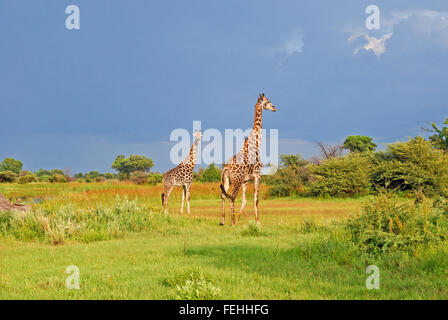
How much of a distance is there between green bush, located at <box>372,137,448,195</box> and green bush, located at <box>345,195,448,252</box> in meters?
15.4

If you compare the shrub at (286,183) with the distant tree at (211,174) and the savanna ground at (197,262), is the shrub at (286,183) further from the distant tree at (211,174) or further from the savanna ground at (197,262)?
the savanna ground at (197,262)

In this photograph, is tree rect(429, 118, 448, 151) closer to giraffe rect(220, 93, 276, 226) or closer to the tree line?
the tree line

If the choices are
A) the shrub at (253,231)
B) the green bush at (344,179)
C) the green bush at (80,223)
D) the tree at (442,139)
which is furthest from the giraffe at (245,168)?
the tree at (442,139)

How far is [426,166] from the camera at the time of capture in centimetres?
2598

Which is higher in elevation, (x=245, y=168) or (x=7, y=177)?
(x=7, y=177)

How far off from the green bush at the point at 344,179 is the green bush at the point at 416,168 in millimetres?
1028

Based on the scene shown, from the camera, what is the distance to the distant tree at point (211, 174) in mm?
44219

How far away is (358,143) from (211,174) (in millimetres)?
19011

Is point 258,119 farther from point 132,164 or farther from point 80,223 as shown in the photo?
point 132,164

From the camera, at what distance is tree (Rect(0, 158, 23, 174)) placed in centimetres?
7869

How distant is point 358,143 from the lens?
52.1m

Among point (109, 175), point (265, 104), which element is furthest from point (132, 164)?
point (265, 104)
